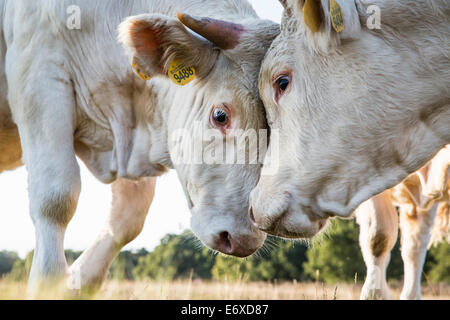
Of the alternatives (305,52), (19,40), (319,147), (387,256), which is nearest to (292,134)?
(319,147)

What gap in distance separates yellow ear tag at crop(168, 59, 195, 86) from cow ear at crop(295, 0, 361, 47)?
974 millimetres

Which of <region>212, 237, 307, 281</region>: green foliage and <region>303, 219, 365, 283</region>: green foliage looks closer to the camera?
<region>303, 219, 365, 283</region>: green foliage

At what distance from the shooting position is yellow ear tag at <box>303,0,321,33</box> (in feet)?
10.8

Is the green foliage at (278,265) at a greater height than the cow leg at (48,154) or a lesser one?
lesser

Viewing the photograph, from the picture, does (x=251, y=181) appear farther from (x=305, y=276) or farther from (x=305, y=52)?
(x=305, y=276)

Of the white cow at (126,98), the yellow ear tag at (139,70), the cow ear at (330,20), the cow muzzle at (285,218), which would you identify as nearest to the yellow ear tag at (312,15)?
the cow ear at (330,20)

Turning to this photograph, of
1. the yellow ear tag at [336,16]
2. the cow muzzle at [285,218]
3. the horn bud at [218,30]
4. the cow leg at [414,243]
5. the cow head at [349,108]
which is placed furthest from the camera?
the cow leg at [414,243]

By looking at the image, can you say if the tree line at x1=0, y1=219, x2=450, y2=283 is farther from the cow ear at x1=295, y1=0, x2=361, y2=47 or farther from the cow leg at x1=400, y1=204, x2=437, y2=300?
the cow ear at x1=295, y1=0, x2=361, y2=47

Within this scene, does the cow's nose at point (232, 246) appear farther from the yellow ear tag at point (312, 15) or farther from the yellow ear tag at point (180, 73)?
the yellow ear tag at point (312, 15)

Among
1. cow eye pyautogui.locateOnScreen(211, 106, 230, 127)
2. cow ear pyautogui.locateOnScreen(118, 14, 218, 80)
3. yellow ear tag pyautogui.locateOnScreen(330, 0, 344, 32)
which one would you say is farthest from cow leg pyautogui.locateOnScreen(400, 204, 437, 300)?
yellow ear tag pyautogui.locateOnScreen(330, 0, 344, 32)

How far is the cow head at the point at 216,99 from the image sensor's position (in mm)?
3995

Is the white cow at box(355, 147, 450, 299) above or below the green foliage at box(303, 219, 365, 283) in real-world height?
above

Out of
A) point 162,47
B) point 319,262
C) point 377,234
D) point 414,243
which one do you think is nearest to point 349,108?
point 162,47
